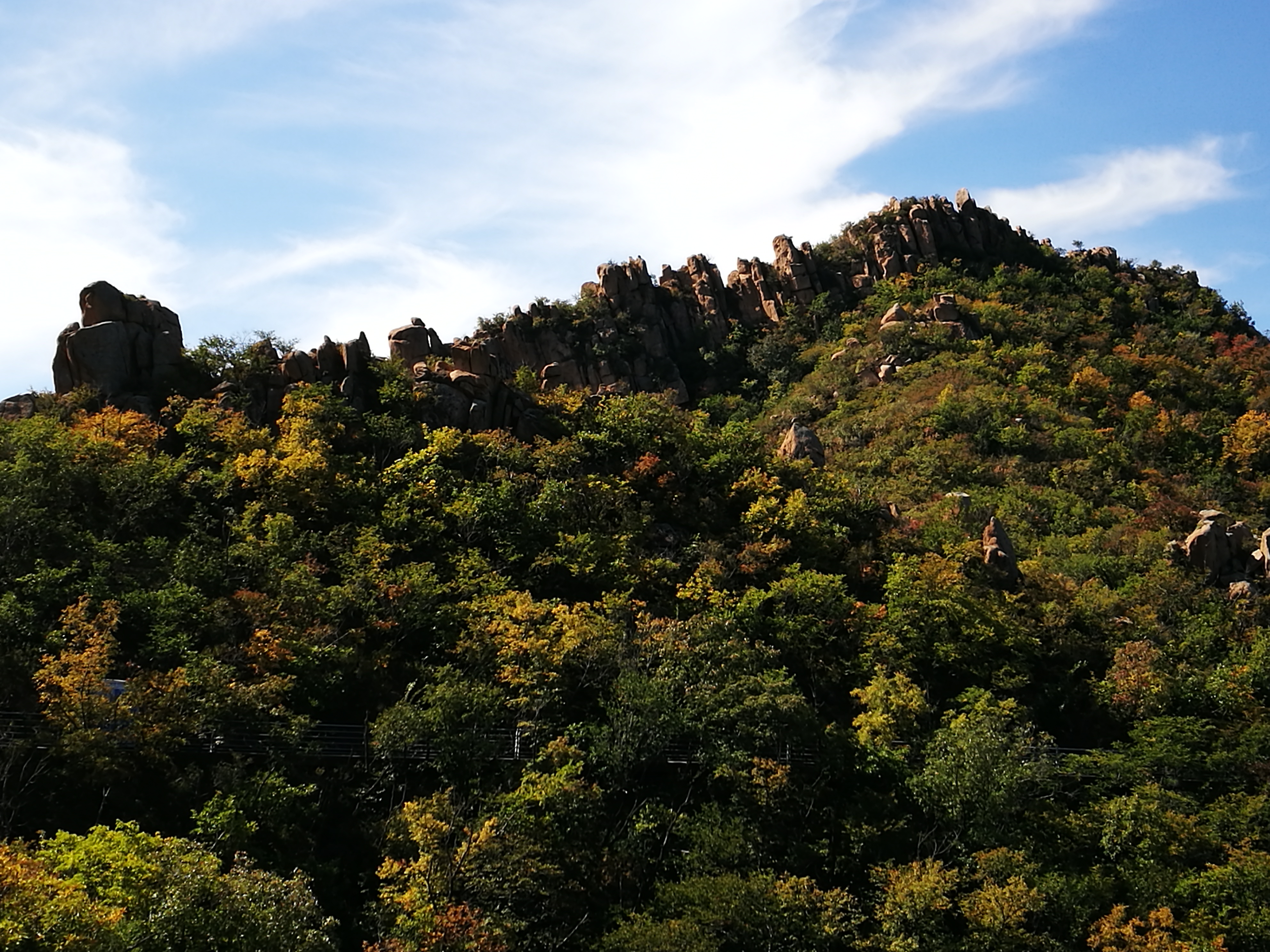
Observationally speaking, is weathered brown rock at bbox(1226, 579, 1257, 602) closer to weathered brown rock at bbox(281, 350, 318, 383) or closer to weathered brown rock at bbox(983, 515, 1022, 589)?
weathered brown rock at bbox(983, 515, 1022, 589)

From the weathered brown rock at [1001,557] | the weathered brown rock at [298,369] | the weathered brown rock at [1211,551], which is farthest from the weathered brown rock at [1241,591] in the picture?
the weathered brown rock at [298,369]

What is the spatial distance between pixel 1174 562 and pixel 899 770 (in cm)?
2202

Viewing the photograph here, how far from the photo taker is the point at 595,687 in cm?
4041

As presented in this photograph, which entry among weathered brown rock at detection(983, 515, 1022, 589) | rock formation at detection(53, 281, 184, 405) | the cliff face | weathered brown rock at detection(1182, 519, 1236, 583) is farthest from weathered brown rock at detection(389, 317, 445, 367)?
weathered brown rock at detection(1182, 519, 1236, 583)

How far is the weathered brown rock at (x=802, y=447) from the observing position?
61.8m

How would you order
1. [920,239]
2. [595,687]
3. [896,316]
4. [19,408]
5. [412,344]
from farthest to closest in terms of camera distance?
[920,239]
[896,316]
[412,344]
[19,408]
[595,687]

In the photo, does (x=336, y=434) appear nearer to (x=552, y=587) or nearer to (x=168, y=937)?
(x=552, y=587)

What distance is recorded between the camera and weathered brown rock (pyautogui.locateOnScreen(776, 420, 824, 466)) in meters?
61.8

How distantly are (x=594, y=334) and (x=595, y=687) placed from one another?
48.8 m

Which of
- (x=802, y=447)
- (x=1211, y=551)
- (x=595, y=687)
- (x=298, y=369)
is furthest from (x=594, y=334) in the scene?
(x=595, y=687)

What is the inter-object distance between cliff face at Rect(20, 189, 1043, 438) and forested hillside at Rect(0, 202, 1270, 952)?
2.87 ft

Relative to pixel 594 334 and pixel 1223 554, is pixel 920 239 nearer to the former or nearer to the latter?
pixel 594 334

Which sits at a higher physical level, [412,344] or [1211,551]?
[412,344]

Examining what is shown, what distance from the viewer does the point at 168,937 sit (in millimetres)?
24844
